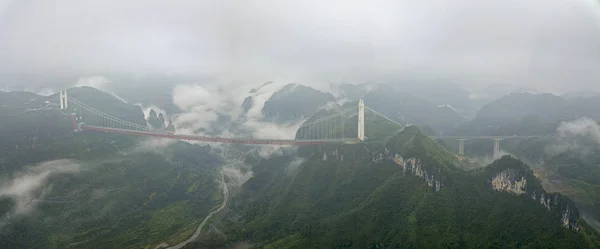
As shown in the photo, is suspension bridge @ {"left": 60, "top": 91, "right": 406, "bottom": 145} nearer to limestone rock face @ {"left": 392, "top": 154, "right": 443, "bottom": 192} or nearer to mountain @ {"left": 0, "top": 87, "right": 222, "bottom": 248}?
mountain @ {"left": 0, "top": 87, "right": 222, "bottom": 248}

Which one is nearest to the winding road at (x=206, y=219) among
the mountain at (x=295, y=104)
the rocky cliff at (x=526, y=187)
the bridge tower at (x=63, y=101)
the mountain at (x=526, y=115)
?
the bridge tower at (x=63, y=101)

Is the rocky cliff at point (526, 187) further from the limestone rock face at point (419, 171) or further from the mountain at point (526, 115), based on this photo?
the mountain at point (526, 115)

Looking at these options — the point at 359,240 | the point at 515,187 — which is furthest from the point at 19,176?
the point at 515,187

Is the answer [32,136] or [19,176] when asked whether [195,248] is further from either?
[32,136]

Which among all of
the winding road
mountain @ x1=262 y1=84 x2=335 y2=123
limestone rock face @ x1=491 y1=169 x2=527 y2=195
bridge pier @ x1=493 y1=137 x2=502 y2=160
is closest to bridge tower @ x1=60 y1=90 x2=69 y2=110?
the winding road

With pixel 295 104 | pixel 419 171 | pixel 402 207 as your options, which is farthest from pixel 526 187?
pixel 295 104

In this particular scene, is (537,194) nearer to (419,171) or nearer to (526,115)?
(419,171)
